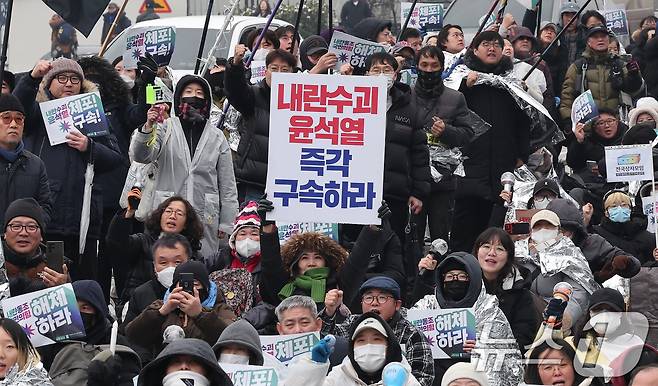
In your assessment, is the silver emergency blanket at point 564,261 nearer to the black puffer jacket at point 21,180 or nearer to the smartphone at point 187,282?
the smartphone at point 187,282

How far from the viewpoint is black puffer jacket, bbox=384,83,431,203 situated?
1423 cm

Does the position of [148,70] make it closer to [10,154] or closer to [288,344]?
[10,154]

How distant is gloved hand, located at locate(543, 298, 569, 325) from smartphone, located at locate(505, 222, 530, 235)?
9.73 feet

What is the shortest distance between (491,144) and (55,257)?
4.74 metres

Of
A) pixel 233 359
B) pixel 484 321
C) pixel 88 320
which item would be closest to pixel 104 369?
pixel 233 359

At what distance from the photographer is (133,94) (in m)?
15.8

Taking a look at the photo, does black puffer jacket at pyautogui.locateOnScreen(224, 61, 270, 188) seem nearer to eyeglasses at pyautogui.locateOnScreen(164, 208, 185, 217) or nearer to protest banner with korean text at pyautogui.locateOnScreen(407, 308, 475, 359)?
eyeglasses at pyautogui.locateOnScreen(164, 208, 185, 217)

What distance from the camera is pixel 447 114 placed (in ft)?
49.6

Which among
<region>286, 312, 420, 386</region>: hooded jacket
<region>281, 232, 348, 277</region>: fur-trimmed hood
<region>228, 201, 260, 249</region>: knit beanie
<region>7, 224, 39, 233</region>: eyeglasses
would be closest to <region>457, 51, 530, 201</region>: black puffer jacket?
<region>228, 201, 260, 249</region>: knit beanie

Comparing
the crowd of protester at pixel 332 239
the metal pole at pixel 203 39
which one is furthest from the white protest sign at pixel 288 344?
the metal pole at pixel 203 39

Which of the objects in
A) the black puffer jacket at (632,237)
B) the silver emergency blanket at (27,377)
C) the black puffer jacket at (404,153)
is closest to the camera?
the silver emergency blanket at (27,377)

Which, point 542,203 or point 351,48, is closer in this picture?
point 542,203

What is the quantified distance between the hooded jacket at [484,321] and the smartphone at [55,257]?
207 centimetres

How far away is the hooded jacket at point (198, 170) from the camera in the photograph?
13719 millimetres
